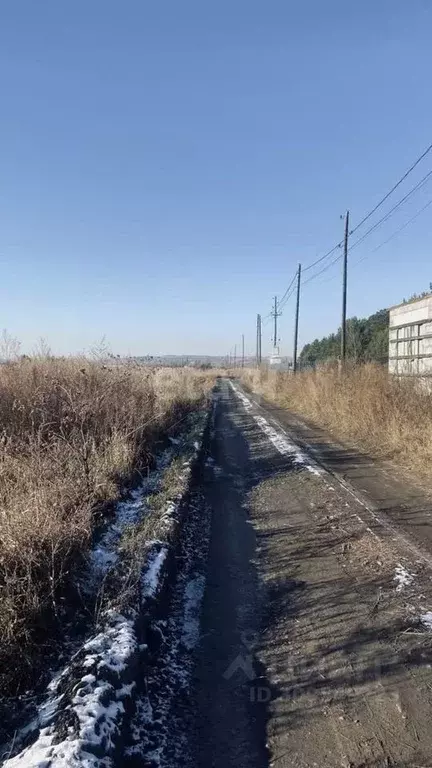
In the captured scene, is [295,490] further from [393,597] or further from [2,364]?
[2,364]

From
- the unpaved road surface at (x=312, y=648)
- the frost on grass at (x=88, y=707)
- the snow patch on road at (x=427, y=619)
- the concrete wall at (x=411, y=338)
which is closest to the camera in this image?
the frost on grass at (x=88, y=707)

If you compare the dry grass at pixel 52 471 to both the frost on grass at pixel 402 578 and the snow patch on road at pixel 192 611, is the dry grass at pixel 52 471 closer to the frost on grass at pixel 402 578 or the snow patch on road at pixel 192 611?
the snow patch on road at pixel 192 611

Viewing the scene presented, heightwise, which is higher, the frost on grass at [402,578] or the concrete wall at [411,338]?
the concrete wall at [411,338]

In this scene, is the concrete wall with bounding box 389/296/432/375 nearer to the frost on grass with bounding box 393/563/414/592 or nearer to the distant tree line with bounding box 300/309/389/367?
the frost on grass with bounding box 393/563/414/592

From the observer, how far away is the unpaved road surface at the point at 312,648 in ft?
9.06

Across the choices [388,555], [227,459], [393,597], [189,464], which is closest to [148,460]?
[189,464]

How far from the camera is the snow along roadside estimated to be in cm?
241

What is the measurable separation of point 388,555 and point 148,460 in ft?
17.4

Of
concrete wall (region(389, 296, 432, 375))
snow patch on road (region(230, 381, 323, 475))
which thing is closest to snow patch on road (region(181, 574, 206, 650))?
snow patch on road (region(230, 381, 323, 475))

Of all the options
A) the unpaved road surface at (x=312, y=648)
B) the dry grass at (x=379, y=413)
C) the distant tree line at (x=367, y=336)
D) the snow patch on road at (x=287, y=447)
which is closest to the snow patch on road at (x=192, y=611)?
the unpaved road surface at (x=312, y=648)

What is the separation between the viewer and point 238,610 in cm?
438

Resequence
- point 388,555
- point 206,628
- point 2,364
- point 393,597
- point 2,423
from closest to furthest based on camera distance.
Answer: point 206,628 < point 393,597 < point 388,555 < point 2,423 < point 2,364

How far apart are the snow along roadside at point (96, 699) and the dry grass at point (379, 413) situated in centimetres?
657

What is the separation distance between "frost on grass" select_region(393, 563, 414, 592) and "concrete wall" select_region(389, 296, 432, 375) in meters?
8.05
